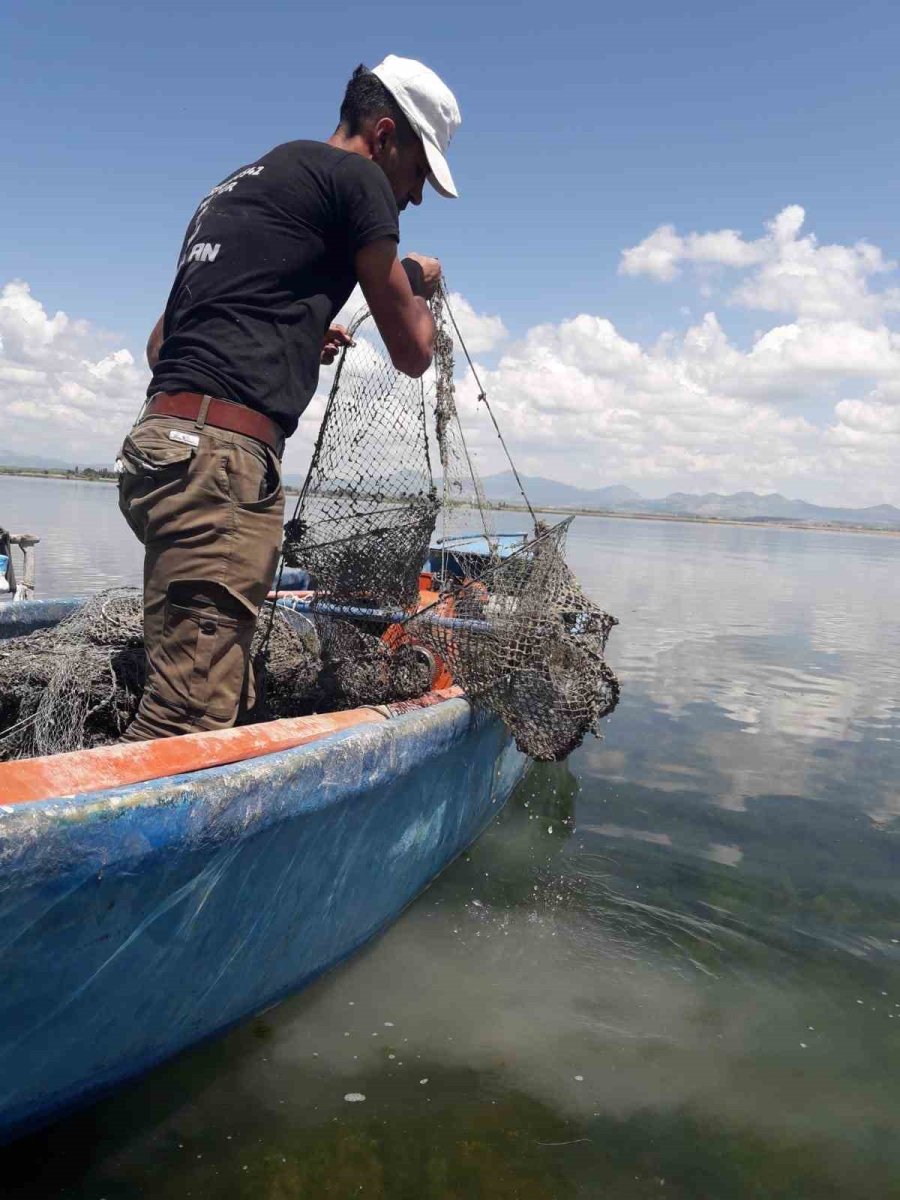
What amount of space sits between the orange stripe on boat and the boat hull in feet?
0.45

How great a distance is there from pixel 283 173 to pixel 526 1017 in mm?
3181

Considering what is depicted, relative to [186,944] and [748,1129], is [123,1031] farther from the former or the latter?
[748,1129]

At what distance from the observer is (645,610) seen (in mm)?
16500

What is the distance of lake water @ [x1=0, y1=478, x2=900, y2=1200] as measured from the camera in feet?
8.32

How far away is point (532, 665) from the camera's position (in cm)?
409

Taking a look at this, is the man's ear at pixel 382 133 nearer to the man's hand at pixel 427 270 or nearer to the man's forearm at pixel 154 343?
the man's hand at pixel 427 270

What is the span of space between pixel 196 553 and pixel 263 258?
0.98m

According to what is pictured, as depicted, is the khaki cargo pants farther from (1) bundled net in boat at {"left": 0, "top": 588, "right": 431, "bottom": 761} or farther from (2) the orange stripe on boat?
(1) bundled net in boat at {"left": 0, "top": 588, "right": 431, "bottom": 761}

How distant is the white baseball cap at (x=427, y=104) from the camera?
2.92 meters

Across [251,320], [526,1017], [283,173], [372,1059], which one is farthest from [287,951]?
[283,173]

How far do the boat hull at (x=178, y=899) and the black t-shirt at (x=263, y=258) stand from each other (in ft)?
4.11

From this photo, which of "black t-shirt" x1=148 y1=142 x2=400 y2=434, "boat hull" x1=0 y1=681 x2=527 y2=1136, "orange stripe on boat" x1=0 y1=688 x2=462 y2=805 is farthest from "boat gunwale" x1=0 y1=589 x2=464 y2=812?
"black t-shirt" x1=148 y1=142 x2=400 y2=434

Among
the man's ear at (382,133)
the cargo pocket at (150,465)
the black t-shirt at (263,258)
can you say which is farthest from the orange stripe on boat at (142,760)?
the man's ear at (382,133)

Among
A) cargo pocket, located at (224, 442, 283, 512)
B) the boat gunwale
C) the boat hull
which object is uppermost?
cargo pocket, located at (224, 442, 283, 512)
